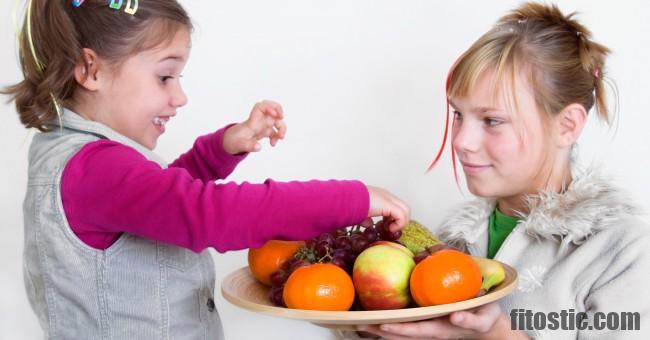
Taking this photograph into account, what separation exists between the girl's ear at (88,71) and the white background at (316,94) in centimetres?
82

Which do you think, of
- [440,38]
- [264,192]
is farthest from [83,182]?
[440,38]

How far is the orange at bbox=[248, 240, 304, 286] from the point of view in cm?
150

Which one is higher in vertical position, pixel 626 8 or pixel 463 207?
pixel 626 8

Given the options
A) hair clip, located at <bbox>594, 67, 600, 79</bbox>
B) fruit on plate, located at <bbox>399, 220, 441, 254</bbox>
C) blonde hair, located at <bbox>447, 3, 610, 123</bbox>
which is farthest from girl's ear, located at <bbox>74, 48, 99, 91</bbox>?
hair clip, located at <bbox>594, 67, 600, 79</bbox>

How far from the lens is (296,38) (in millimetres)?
2355

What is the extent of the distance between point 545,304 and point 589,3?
0.94 m

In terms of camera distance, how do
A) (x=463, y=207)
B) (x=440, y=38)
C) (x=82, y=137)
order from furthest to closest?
(x=440, y=38) < (x=463, y=207) < (x=82, y=137)

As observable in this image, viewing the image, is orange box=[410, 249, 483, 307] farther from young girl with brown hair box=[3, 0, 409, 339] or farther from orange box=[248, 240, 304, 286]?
orange box=[248, 240, 304, 286]

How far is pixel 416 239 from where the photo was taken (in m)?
1.54

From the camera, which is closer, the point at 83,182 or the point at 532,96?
the point at 83,182

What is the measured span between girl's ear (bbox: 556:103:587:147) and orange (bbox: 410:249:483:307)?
0.55 m

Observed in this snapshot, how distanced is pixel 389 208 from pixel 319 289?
216 mm

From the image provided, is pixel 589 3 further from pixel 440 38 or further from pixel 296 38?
pixel 296 38

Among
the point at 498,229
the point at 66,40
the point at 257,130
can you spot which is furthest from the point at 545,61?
the point at 66,40
